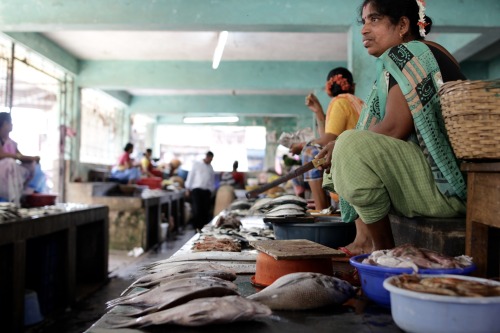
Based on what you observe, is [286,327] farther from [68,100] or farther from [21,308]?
[68,100]

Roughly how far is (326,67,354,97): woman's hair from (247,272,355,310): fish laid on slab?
3344 millimetres

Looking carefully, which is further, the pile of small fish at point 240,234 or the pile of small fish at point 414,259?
the pile of small fish at point 240,234

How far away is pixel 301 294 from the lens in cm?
183

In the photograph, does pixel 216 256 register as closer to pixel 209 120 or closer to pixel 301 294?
pixel 301 294

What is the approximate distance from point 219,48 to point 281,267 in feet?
28.7

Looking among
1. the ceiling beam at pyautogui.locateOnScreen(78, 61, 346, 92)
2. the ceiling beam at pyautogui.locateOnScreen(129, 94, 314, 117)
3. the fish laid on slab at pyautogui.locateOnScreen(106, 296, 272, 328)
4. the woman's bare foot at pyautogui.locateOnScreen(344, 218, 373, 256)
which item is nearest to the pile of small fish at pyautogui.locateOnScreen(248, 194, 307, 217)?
the woman's bare foot at pyautogui.locateOnScreen(344, 218, 373, 256)

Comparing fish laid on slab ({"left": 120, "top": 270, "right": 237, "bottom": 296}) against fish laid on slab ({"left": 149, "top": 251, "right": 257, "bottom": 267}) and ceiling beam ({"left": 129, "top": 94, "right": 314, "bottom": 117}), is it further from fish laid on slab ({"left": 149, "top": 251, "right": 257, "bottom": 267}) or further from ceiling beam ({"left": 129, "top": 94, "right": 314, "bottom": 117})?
ceiling beam ({"left": 129, "top": 94, "right": 314, "bottom": 117})

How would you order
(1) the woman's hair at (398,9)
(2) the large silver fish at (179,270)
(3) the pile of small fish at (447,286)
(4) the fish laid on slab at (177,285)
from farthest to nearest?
(1) the woman's hair at (398,9) → (2) the large silver fish at (179,270) → (4) the fish laid on slab at (177,285) → (3) the pile of small fish at (447,286)

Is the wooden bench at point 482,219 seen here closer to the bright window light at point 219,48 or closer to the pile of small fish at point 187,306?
the pile of small fish at point 187,306

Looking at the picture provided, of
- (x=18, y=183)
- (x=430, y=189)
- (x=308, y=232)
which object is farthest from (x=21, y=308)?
(x=430, y=189)

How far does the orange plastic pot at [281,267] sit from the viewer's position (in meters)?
2.15

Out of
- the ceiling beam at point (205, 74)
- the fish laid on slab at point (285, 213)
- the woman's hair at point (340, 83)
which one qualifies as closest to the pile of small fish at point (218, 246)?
the fish laid on slab at point (285, 213)

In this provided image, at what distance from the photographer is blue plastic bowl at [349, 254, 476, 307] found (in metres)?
1.79

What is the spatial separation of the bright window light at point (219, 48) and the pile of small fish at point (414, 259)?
7.99 meters
